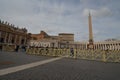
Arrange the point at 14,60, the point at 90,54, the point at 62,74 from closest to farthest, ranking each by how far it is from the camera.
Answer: the point at 62,74 → the point at 14,60 → the point at 90,54

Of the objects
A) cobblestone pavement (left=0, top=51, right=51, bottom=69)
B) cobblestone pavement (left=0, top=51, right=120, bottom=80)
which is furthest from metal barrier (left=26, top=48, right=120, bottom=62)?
cobblestone pavement (left=0, top=51, right=120, bottom=80)

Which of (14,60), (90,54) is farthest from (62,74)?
(90,54)

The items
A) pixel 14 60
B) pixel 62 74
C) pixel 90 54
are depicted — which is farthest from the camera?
pixel 90 54

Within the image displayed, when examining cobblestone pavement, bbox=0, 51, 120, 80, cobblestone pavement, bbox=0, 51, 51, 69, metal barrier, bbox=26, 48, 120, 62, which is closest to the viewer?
cobblestone pavement, bbox=0, 51, 120, 80

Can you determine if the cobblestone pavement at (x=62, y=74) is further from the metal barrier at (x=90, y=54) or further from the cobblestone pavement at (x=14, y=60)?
the metal barrier at (x=90, y=54)

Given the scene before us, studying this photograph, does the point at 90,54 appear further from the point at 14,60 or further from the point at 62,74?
the point at 62,74

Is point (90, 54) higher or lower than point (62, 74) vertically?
higher

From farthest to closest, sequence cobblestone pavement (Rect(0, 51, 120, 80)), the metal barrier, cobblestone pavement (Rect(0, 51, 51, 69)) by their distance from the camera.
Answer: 1. the metal barrier
2. cobblestone pavement (Rect(0, 51, 51, 69))
3. cobblestone pavement (Rect(0, 51, 120, 80))

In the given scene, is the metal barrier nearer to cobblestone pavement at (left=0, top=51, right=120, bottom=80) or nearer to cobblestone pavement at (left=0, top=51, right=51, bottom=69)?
cobblestone pavement at (left=0, top=51, right=51, bottom=69)

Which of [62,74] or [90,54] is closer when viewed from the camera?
[62,74]

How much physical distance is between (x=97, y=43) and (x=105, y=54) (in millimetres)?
66598

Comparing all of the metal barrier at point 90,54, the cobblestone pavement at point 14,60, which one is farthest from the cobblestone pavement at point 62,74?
the metal barrier at point 90,54

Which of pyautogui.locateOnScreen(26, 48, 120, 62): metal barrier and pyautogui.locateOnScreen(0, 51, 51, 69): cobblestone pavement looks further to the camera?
pyautogui.locateOnScreen(26, 48, 120, 62): metal barrier

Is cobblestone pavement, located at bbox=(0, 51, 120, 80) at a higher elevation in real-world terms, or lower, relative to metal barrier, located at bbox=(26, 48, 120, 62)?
lower
